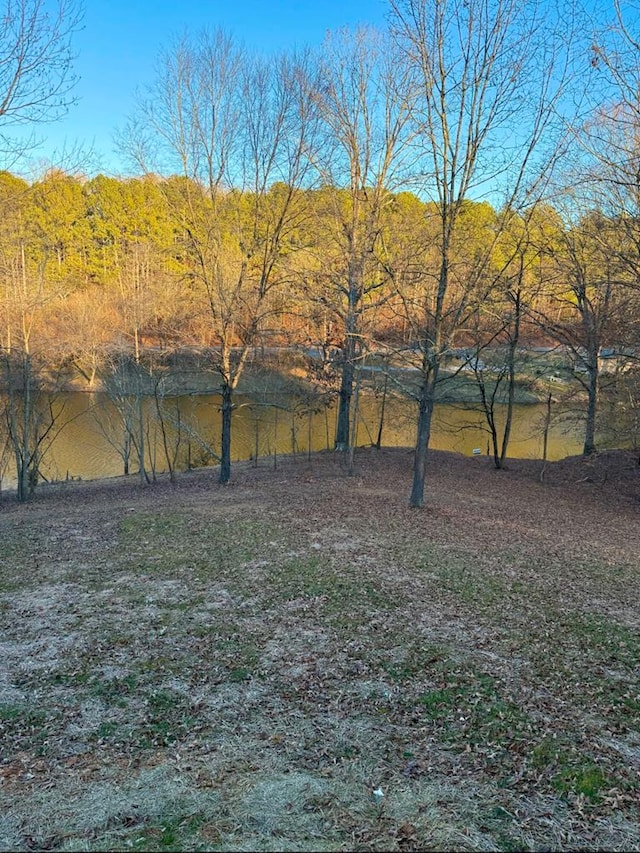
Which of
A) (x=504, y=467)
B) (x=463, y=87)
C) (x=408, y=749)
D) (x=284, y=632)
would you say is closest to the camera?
(x=408, y=749)

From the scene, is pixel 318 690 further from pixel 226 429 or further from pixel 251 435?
pixel 251 435

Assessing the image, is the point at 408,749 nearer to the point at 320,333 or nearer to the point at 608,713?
the point at 608,713

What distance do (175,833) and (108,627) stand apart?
10.6 feet

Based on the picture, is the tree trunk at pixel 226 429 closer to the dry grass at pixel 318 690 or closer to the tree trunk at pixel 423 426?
the dry grass at pixel 318 690

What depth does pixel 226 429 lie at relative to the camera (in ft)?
49.1

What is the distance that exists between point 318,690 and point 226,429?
433 inches

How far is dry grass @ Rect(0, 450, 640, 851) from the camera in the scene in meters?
3.00

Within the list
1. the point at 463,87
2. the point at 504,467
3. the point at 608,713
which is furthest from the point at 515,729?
the point at 504,467

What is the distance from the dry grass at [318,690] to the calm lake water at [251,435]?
11.3 meters

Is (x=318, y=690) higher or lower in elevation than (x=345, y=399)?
lower

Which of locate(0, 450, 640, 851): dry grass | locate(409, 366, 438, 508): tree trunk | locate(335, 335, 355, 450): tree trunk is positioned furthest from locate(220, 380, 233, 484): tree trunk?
locate(409, 366, 438, 508): tree trunk

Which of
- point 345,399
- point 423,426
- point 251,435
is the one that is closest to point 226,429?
point 345,399

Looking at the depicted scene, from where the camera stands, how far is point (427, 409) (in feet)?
35.7

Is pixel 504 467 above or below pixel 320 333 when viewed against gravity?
below
